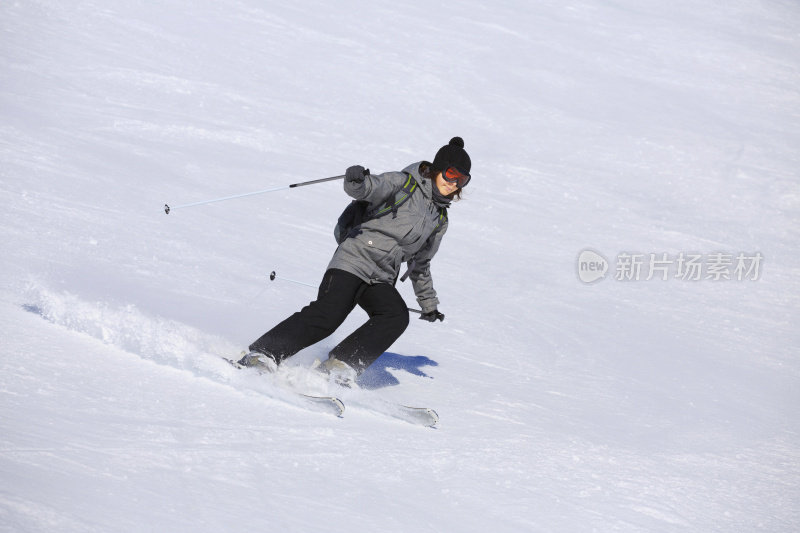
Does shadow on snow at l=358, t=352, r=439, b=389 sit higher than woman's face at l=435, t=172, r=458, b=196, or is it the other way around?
woman's face at l=435, t=172, r=458, b=196

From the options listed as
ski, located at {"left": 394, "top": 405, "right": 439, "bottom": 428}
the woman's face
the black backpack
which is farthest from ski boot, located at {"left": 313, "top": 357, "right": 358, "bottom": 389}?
the woman's face

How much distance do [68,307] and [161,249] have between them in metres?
2.09

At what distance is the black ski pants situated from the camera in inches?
178

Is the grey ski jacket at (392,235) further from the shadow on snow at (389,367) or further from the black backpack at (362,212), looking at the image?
the shadow on snow at (389,367)

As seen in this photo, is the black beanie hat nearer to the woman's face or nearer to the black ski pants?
the woman's face

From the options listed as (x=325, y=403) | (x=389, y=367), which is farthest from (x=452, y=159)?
(x=389, y=367)

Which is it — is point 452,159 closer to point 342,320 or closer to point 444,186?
point 444,186

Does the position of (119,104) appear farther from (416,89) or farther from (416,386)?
(416,386)

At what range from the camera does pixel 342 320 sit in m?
4.69

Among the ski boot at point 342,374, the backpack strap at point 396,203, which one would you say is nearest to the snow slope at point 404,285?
the ski boot at point 342,374

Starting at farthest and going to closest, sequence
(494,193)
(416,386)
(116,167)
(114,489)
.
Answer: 1. (494,193)
2. (116,167)
3. (416,386)
4. (114,489)

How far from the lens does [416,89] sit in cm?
1349

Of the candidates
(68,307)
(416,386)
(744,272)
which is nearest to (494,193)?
(744,272)

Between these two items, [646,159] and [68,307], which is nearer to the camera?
[68,307]
